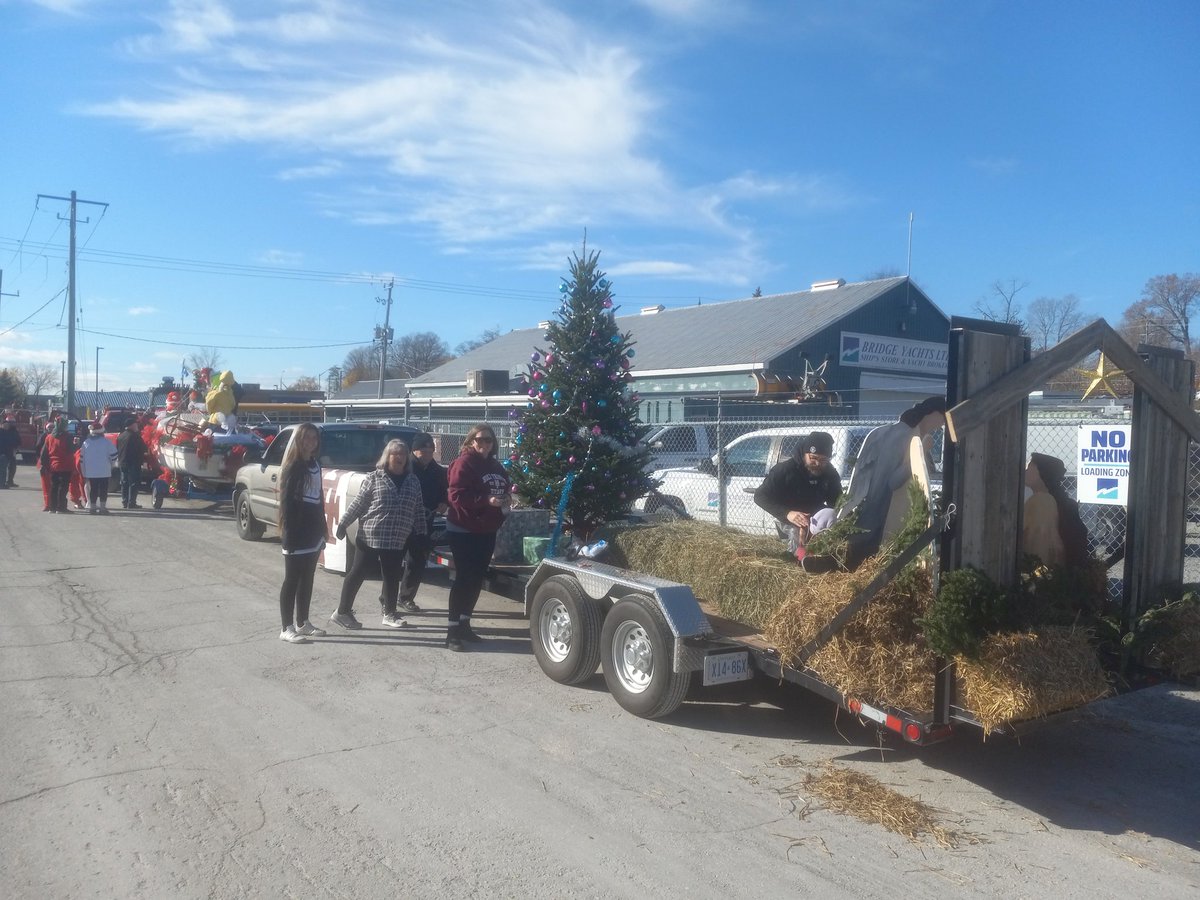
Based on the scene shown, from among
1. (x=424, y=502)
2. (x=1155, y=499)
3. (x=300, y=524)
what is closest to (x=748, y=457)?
(x=424, y=502)

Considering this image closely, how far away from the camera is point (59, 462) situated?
17.4 m

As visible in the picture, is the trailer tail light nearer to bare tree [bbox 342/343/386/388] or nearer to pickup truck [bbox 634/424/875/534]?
pickup truck [bbox 634/424/875/534]

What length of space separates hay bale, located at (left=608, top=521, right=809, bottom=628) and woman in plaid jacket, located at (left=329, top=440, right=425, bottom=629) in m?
1.89

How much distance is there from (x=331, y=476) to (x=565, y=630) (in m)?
4.45

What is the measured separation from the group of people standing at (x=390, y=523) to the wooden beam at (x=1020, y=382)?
4.05 metres

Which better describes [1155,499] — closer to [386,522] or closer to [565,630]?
[565,630]

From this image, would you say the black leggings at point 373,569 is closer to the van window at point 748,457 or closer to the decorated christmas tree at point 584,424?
the decorated christmas tree at point 584,424

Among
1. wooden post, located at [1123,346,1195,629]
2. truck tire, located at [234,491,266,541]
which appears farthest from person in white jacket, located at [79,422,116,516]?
wooden post, located at [1123,346,1195,629]

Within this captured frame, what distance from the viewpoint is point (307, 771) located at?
520 cm

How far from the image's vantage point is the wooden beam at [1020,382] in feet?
15.4

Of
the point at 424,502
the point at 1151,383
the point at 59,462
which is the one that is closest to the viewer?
the point at 1151,383

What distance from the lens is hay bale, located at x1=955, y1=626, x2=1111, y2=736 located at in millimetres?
4488

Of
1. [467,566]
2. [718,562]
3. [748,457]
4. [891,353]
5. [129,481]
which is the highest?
[891,353]

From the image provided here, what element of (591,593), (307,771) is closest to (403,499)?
(591,593)
